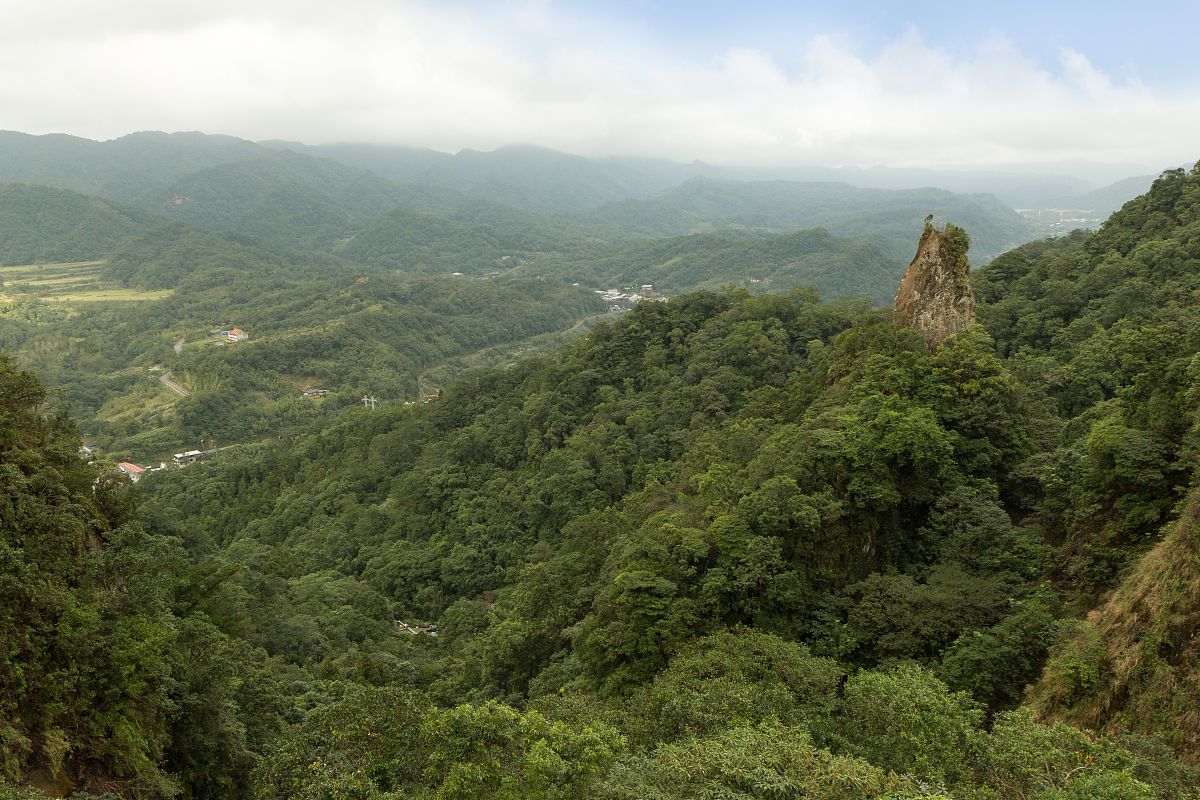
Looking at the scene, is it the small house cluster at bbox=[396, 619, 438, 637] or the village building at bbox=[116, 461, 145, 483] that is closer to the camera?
the small house cluster at bbox=[396, 619, 438, 637]

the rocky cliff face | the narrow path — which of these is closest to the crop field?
the narrow path

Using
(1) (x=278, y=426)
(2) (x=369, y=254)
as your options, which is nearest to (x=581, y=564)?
(1) (x=278, y=426)

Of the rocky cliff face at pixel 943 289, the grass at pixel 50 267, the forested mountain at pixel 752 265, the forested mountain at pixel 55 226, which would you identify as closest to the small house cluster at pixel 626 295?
the forested mountain at pixel 752 265

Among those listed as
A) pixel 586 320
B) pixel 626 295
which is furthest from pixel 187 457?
pixel 626 295

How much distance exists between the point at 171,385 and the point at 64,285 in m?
72.6

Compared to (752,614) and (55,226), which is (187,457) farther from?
(55,226)

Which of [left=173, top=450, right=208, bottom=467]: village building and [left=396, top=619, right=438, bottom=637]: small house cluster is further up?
[left=396, top=619, right=438, bottom=637]: small house cluster

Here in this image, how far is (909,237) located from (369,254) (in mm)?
172356

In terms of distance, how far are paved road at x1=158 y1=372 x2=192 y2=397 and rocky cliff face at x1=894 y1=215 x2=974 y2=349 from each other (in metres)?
92.2

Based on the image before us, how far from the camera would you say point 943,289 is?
2344 centimetres

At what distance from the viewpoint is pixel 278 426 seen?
81.0 meters

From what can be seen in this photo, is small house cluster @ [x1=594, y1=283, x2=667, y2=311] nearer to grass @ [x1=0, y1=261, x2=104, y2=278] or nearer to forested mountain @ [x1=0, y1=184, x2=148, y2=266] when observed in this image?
grass @ [x1=0, y1=261, x2=104, y2=278]

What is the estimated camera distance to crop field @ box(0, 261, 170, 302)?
123 m

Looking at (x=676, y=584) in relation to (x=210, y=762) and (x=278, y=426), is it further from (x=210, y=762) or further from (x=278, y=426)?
(x=278, y=426)
